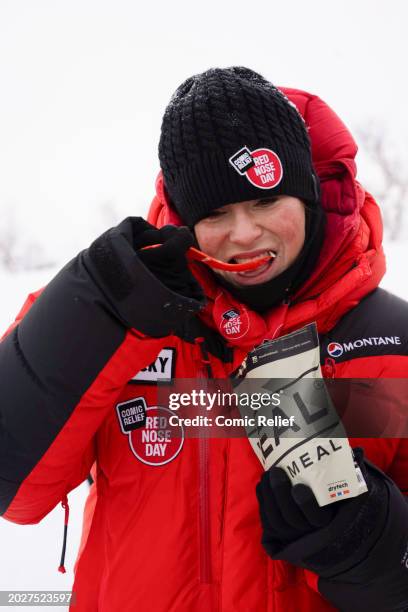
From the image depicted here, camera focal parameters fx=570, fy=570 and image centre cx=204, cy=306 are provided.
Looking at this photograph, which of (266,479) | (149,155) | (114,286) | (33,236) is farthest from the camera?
(149,155)

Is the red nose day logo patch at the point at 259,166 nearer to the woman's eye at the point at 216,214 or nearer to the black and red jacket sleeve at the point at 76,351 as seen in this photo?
the woman's eye at the point at 216,214

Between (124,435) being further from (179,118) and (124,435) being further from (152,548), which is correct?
(179,118)

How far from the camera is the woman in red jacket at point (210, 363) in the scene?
2.78 feet

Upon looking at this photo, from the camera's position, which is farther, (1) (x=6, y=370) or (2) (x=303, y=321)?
(2) (x=303, y=321)

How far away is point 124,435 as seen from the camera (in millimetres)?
1034

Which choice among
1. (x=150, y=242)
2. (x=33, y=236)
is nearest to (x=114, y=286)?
(x=150, y=242)

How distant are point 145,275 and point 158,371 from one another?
1.05 feet

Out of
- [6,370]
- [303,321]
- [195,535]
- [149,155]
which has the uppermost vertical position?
[6,370]

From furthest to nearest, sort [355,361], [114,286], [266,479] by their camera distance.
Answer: [355,361]
[266,479]
[114,286]

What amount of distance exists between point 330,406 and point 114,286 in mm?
406

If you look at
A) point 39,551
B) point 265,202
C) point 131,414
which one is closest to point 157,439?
point 131,414

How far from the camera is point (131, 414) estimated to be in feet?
3.43

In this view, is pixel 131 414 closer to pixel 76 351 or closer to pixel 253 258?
pixel 76 351

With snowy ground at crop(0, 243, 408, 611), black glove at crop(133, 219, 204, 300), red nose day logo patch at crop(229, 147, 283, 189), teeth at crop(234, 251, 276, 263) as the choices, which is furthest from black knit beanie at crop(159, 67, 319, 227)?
snowy ground at crop(0, 243, 408, 611)
